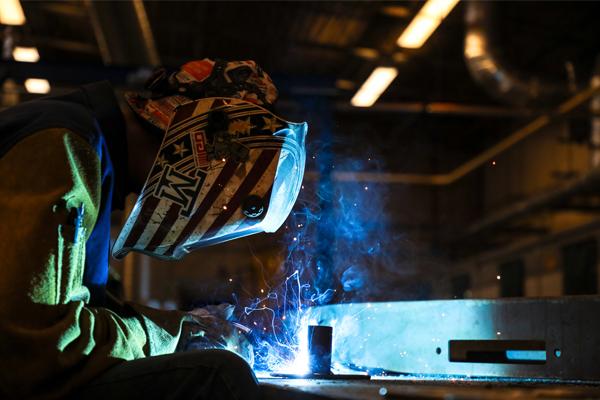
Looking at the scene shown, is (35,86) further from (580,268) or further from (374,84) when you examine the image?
(580,268)

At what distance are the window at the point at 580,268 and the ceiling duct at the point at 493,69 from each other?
1.39m

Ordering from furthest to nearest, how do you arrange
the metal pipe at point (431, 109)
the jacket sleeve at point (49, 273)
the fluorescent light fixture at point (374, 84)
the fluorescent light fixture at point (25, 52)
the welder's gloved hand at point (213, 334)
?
the fluorescent light fixture at point (25, 52), the fluorescent light fixture at point (374, 84), the metal pipe at point (431, 109), the welder's gloved hand at point (213, 334), the jacket sleeve at point (49, 273)

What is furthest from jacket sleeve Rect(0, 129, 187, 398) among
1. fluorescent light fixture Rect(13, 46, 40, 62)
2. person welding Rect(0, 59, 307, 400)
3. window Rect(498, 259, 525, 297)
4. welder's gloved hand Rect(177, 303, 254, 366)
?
window Rect(498, 259, 525, 297)

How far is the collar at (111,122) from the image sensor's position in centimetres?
151

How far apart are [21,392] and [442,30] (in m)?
7.41

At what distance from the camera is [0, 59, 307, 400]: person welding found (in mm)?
1194

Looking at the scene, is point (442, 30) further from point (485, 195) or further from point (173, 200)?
point (173, 200)

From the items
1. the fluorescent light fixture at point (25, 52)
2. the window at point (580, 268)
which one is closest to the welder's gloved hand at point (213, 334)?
the fluorescent light fixture at point (25, 52)

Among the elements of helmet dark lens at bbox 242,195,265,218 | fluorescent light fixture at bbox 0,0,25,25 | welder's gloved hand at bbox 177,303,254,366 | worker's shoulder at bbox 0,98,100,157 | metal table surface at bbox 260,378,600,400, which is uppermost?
fluorescent light fixture at bbox 0,0,25,25

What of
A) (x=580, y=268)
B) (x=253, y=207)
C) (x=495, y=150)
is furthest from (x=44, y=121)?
(x=495, y=150)

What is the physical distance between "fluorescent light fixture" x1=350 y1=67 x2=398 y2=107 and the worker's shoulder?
15.7 feet

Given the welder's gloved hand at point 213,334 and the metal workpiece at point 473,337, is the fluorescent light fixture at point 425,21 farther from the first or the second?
the welder's gloved hand at point 213,334

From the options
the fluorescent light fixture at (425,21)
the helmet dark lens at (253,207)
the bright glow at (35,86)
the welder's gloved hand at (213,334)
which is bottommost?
the welder's gloved hand at (213,334)

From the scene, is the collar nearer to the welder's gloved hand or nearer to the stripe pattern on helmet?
the stripe pattern on helmet
